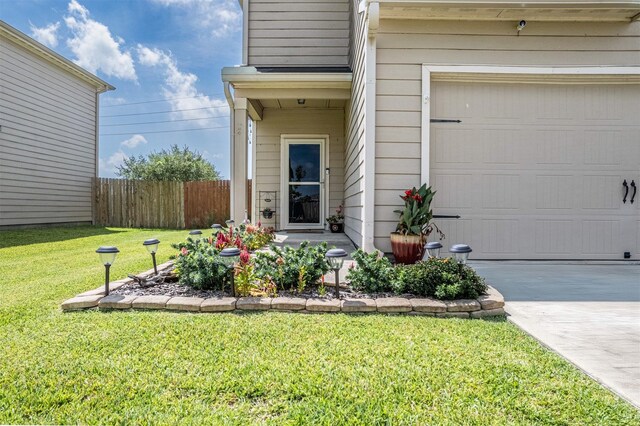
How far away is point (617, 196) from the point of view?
13.9ft

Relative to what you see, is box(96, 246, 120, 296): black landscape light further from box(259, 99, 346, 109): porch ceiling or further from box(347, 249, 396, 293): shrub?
box(259, 99, 346, 109): porch ceiling

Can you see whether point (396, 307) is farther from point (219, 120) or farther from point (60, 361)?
point (219, 120)

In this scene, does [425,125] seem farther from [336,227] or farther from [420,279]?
[336,227]

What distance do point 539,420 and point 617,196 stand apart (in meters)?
4.09

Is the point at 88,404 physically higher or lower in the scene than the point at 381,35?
lower

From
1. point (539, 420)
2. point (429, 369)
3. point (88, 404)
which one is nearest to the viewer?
point (539, 420)

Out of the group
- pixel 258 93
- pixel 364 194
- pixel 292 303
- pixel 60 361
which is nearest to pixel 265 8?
pixel 258 93

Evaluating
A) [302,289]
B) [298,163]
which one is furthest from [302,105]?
[302,289]

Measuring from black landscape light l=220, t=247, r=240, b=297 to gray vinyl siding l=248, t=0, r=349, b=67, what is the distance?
5.41 metres

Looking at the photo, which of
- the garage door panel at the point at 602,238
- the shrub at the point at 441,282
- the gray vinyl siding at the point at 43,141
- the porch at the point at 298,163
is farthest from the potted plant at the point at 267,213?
the gray vinyl siding at the point at 43,141

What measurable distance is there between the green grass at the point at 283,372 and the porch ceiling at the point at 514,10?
321cm

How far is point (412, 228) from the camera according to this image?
Result: 11.9 ft

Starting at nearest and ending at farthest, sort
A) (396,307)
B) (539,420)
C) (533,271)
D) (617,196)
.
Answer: (539,420) < (396,307) < (533,271) < (617,196)

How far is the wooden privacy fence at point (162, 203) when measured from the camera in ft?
→ 35.4
